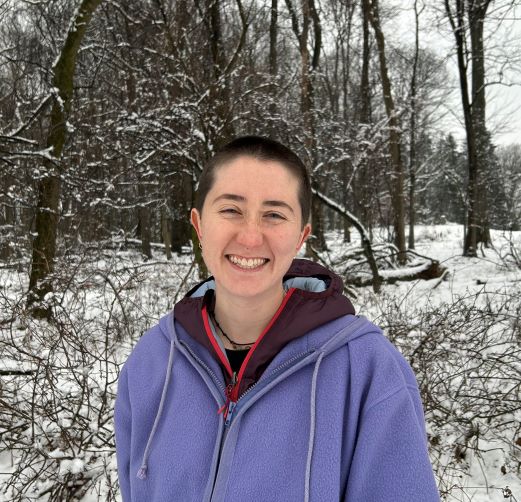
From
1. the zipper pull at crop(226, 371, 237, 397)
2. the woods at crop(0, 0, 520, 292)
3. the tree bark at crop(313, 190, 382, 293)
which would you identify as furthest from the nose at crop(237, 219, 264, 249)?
the tree bark at crop(313, 190, 382, 293)

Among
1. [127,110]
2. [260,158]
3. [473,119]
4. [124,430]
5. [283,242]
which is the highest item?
[473,119]

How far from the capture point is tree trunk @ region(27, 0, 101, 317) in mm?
6121

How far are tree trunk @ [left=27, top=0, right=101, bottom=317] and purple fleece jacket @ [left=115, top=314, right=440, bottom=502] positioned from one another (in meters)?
5.49

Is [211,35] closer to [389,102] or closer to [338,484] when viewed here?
[389,102]

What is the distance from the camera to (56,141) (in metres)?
6.29

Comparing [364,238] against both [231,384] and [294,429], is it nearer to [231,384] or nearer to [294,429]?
[231,384]

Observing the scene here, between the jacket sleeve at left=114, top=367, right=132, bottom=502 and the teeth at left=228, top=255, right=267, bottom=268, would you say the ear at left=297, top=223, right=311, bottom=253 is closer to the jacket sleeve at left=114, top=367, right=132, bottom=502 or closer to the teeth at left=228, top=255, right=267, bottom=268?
the teeth at left=228, top=255, right=267, bottom=268

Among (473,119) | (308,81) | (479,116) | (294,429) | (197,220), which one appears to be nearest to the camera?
(294,429)

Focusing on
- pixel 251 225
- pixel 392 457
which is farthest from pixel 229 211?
pixel 392 457

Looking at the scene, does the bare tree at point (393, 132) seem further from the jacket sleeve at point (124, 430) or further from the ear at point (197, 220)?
the jacket sleeve at point (124, 430)

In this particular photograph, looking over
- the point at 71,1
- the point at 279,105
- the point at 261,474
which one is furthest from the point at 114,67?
the point at 261,474

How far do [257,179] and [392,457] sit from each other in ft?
2.80

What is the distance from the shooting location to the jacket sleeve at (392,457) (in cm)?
103

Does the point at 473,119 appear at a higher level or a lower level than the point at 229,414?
higher
